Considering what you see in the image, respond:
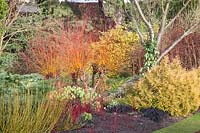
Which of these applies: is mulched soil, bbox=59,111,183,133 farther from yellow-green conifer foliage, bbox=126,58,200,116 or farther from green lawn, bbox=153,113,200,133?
yellow-green conifer foliage, bbox=126,58,200,116

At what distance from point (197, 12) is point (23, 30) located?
6863mm

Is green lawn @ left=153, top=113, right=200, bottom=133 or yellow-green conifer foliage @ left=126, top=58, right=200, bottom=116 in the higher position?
yellow-green conifer foliage @ left=126, top=58, right=200, bottom=116

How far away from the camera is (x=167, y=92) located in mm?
9531

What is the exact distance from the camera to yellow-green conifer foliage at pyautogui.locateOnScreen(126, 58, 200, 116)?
31.3 ft

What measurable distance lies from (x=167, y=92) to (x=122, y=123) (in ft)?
4.58

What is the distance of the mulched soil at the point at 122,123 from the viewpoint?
8086 mm

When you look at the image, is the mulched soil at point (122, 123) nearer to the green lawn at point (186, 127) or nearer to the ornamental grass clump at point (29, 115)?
the green lawn at point (186, 127)

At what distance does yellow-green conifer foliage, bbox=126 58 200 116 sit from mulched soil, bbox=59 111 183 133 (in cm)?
26

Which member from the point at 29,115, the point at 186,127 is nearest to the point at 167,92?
the point at 186,127

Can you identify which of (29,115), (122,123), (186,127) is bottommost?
(186,127)

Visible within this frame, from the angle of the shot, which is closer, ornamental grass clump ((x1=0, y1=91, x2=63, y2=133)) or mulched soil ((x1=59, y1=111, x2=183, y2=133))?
ornamental grass clump ((x1=0, y1=91, x2=63, y2=133))

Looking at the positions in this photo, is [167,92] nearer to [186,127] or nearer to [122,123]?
[186,127]

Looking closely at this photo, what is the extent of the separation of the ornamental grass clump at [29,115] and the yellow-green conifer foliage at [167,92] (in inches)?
90.7

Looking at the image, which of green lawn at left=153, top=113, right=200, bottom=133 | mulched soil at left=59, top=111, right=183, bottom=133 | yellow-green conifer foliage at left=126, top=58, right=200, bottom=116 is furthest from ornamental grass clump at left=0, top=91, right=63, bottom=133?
yellow-green conifer foliage at left=126, top=58, right=200, bottom=116
